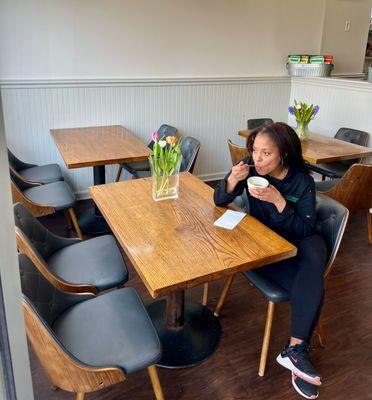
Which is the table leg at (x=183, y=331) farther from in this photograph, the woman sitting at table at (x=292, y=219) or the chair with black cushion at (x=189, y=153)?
the chair with black cushion at (x=189, y=153)

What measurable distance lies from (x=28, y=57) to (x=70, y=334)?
8.65ft

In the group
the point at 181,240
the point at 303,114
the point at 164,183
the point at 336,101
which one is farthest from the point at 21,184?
the point at 336,101

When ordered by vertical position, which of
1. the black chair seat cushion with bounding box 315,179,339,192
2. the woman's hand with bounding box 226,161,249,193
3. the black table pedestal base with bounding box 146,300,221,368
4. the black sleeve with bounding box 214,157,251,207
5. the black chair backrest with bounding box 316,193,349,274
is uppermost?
the woman's hand with bounding box 226,161,249,193

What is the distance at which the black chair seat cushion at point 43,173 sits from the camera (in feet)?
10.5

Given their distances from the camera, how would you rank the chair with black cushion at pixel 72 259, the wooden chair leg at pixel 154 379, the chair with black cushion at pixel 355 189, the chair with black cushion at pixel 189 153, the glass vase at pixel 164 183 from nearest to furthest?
the wooden chair leg at pixel 154 379
the chair with black cushion at pixel 72 259
the glass vase at pixel 164 183
the chair with black cushion at pixel 355 189
the chair with black cushion at pixel 189 153

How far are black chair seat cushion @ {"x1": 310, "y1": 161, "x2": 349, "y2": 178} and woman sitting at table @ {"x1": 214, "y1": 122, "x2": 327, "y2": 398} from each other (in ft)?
5.46

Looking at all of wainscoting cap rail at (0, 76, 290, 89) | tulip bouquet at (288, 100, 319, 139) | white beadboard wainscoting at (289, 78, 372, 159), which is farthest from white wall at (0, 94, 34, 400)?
white beadboard wainscoting at (289, 78, 372, 159)

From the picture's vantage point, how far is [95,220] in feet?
11.1

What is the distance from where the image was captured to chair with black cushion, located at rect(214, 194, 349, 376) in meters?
1.77

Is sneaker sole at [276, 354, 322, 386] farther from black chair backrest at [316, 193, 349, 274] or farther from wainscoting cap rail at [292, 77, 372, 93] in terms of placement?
wainscoting cap rail at [292, 77, 372, 93]

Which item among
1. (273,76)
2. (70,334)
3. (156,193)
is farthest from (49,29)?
(70,334)

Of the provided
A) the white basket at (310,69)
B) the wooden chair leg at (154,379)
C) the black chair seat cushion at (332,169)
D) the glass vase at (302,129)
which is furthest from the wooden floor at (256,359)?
the white basket at (310,69)

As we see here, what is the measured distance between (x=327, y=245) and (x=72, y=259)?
1.25m

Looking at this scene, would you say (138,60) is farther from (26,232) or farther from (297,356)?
(297,356)
